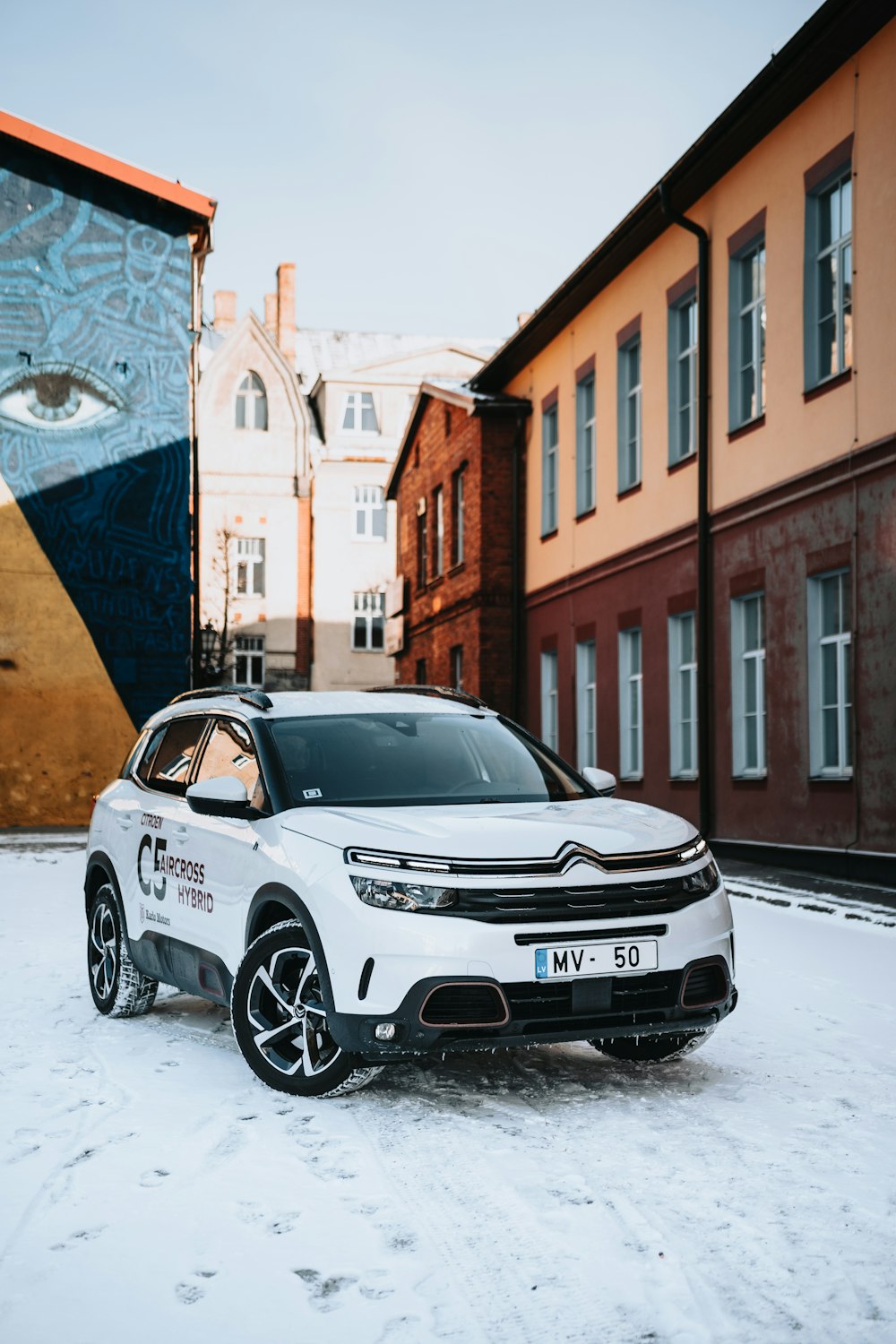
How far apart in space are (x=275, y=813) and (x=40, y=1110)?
145cm

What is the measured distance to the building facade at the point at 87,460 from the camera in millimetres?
27844

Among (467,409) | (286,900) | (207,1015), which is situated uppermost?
(467,409)

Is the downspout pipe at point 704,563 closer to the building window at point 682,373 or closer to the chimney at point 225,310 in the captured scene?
the building window at point 682,373

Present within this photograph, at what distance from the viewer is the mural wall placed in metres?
27.8

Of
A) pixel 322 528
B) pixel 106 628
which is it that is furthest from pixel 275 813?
pixel 322 528

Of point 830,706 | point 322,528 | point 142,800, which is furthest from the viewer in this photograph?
point 322,528

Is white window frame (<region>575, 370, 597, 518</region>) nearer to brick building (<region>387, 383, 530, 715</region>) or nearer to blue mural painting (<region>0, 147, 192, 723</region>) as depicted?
brick building (<region>387, 383, 530, 715</region>)

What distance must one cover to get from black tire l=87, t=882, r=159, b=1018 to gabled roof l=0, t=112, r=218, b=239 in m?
22.8

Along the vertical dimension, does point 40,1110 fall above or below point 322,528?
below

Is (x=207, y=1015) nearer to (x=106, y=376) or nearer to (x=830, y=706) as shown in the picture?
(x=830, y=706)

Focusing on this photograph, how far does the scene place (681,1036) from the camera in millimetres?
6766

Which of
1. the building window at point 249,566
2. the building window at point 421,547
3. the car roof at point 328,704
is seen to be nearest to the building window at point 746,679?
the car roof at point 328,704

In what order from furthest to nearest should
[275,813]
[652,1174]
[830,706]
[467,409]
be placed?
[467,409] → [830,706] → [275,813] → [652,1174]

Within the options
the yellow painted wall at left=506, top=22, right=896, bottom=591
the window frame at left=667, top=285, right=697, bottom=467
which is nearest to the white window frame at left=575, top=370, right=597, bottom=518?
the yellow painted wall at left=506, top=22, right=896, bottom=591
